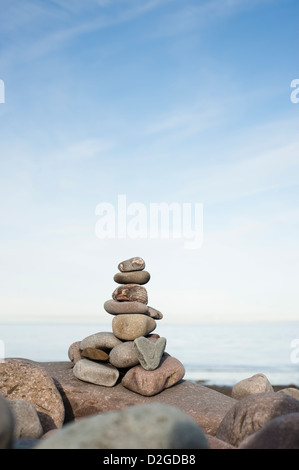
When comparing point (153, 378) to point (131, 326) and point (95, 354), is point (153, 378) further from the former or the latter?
point (95, 354)

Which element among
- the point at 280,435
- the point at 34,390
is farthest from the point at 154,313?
the point at 280,435

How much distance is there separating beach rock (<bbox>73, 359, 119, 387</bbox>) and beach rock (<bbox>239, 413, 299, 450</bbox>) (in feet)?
26.9

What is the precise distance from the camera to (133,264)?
1341cm

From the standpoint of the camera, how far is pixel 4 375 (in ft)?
33.1

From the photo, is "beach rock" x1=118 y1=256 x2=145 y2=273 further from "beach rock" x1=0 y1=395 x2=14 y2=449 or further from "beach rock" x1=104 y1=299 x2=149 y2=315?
"beach rock" x1=0 y1=395 x2=14 y2=449

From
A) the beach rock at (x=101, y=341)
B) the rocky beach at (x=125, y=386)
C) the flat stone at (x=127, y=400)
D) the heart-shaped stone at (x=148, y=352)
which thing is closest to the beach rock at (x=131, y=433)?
the rocky beach at (x=125, y=386)

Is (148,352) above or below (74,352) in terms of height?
above

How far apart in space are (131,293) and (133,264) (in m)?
0.81

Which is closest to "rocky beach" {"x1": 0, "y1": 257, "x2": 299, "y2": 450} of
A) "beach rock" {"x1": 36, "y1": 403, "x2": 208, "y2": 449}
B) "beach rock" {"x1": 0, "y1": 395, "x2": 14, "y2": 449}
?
"beach rock" {"x1": 0, "y1": 395, "x2": 14, "y2": 449}

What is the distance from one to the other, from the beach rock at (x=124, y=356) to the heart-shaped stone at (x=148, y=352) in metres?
0.21

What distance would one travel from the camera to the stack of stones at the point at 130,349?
12.3m
